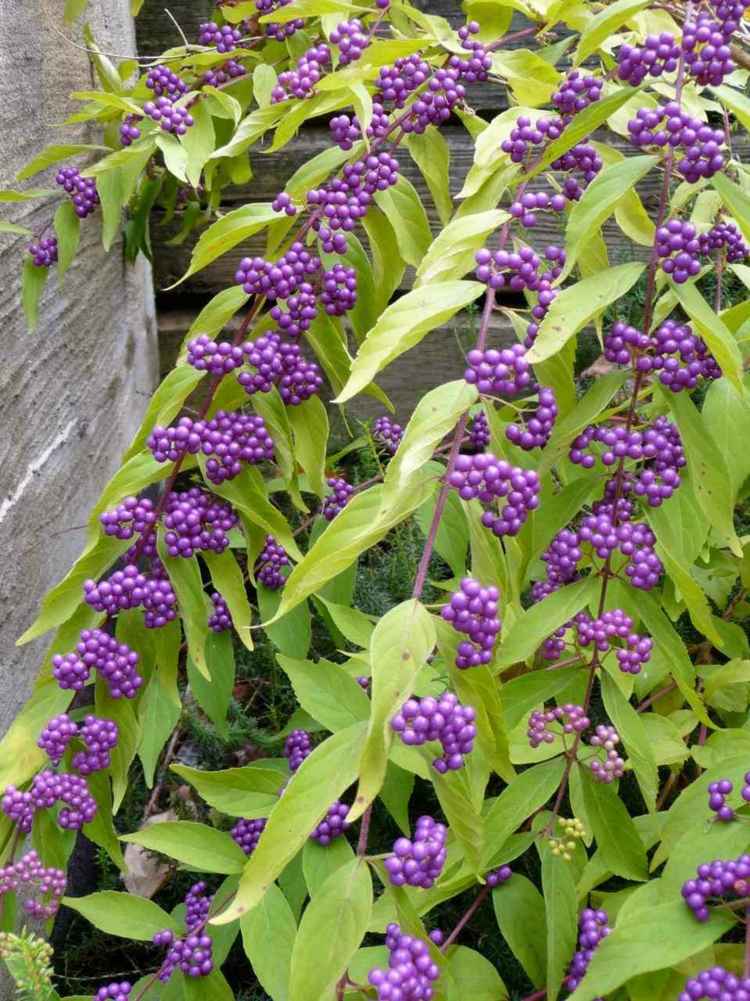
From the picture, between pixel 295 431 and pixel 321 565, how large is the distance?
58 centimetres

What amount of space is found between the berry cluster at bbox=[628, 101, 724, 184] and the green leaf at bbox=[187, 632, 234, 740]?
98 cm

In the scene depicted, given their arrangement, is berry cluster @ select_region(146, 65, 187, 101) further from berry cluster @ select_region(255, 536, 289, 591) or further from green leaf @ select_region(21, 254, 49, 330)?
berry cluster @ select_region(255, 536, 289, 591)

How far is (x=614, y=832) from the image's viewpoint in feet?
4.26

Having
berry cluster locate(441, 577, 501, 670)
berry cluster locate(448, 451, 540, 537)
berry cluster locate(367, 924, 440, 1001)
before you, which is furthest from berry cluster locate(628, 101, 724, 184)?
berry cluster locate(367, 924, 440, 1001)

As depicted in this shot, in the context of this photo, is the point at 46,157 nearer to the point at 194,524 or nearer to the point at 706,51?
the point at 194,524

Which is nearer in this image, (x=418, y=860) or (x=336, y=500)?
(x=418, y=860)

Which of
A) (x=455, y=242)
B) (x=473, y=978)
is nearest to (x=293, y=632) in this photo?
(x=473, y=978)

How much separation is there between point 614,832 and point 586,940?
0.43 ft

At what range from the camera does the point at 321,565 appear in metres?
0.91

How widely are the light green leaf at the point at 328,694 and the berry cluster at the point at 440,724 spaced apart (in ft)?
1.25

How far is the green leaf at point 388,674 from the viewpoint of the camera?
33.1 inches

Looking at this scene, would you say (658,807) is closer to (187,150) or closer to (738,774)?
(738,774)

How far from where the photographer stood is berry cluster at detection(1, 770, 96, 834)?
133cm

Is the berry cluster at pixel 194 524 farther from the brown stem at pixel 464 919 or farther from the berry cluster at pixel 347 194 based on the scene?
the brown stem at pixel 464 919
